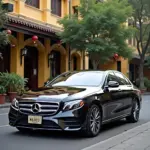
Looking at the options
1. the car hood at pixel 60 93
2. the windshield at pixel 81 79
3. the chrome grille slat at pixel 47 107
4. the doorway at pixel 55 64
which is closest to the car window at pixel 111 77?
the windshield at pixel 81 79

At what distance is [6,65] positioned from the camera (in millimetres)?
24078

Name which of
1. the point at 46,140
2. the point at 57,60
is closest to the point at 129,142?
the point at 46,140

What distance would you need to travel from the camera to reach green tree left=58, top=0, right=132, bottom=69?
23562 millimetres

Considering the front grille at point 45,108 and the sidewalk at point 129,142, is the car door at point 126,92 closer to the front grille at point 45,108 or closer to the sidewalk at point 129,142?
the sidewalk at point 129,142

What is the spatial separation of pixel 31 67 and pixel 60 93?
18.7 m

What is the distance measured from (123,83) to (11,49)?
46.3 feet

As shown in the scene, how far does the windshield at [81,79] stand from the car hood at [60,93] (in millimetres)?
510

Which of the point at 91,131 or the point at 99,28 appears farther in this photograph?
the point at 99,28

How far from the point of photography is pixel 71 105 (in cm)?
812

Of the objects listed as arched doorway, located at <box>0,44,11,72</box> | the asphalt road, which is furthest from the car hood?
arched doorway, located at <box>0,44,11,72</box>

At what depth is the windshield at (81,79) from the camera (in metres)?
9.57

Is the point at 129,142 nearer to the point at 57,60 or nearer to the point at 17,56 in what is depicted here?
the point at 17,56

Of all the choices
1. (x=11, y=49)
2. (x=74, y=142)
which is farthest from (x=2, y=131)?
(x=11, y=49)

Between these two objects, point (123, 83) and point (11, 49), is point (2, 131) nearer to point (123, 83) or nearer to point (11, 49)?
point (123, 83)
